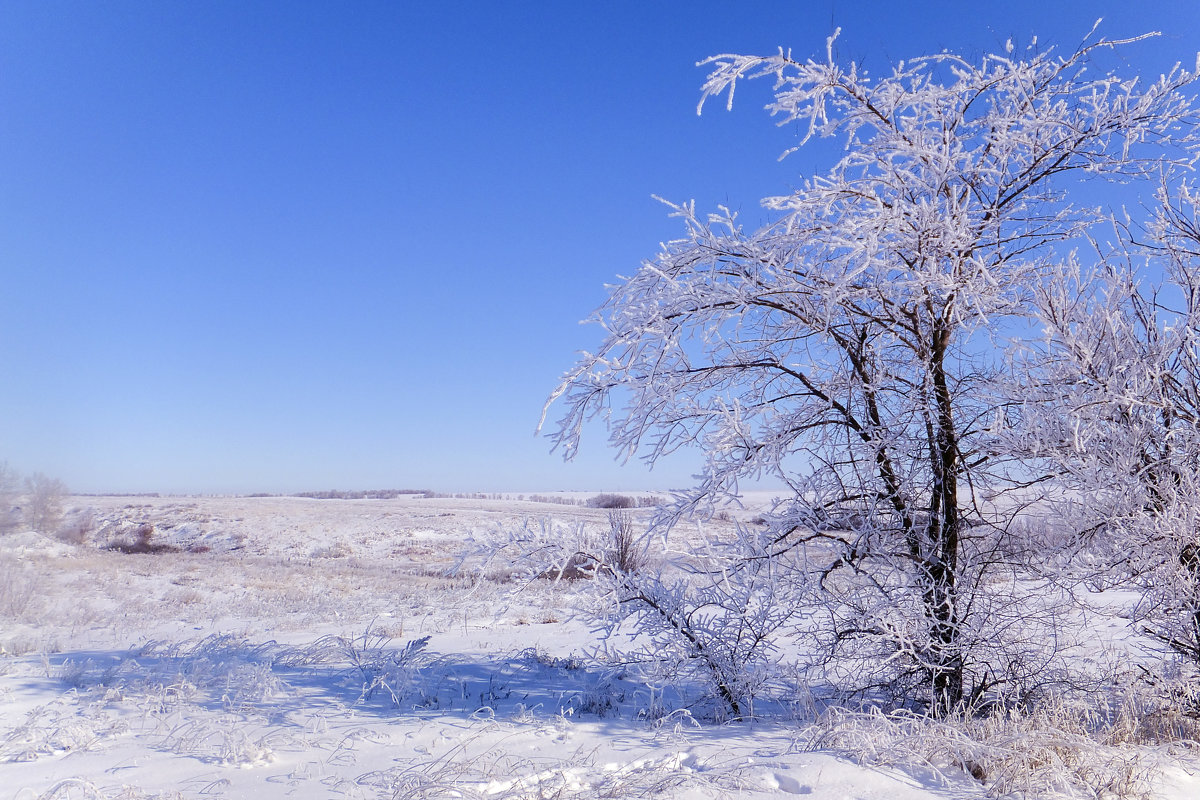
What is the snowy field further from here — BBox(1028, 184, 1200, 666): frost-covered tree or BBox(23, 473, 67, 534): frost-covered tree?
BBox(23, 473, 67, 534): frost-covered tree

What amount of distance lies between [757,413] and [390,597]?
10774 millimetres

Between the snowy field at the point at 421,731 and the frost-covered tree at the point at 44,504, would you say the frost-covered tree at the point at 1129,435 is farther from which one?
the frost-covered tree at the point at 44,504

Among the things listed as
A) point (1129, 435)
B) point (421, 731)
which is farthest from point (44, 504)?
point (1129, 435)

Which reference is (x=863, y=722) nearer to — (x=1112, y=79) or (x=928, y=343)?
(x=928, y=343)

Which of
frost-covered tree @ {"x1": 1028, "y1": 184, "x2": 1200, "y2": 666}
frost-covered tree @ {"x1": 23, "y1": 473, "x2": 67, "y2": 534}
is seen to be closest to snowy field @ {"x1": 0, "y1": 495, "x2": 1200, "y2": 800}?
frost-covered tree @ {"x1": 1028, "y1": 184, "x2": 1200, "y2": 666}

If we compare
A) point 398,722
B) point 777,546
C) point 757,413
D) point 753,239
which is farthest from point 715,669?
point 753,239

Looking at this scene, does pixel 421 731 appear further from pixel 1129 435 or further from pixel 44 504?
pixel 44 504

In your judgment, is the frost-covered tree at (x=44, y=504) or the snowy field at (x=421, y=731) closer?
the snowy field at (x=421, y=731)

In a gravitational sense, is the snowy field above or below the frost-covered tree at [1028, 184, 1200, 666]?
below

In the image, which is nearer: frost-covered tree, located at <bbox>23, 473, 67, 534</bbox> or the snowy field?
the snowy field

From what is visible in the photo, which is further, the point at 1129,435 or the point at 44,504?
the point at 44,504

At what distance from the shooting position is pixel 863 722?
13.2 ft

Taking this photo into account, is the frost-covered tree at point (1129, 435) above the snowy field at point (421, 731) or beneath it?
above

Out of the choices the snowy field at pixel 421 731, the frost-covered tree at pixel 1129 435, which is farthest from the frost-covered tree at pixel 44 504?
the frost-covered tree at pixel 1129 435
